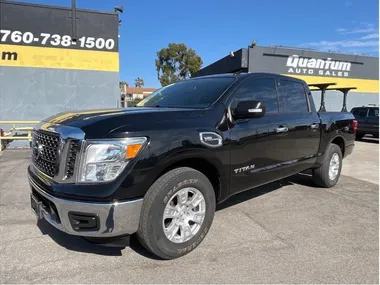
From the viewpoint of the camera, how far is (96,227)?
8.52ft

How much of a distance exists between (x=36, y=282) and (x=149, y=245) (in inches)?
38.9

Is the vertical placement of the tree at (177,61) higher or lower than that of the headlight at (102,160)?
higher

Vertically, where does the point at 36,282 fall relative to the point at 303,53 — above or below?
below

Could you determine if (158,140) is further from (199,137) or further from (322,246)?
(322,246)

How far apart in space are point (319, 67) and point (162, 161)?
2145 cm

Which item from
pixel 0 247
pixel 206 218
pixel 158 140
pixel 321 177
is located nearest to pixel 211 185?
pixel 206 218

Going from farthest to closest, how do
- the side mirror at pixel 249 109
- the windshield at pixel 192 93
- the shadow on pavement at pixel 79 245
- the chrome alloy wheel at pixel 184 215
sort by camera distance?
1. the windshield at pixel 192 93
2. the side mirror at pixel 249 109
3. the shadow on pavement at pixel 79 245
4. the chrome alloy wheel at pixel 184 215

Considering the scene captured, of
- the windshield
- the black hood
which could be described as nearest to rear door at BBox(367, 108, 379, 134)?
the windshield

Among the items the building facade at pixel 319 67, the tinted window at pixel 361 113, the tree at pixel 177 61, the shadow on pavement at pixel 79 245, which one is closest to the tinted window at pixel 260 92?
the shadow on pavement at pixel 79 245

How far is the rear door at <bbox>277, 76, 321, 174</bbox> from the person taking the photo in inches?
177

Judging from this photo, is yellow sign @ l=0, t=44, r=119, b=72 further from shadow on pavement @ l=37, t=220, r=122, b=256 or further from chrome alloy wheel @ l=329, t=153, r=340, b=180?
shadow on pavement @ l=37, t=220, r=122, b=256

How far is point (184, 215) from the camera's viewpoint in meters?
3.11

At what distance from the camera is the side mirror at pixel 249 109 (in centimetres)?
337

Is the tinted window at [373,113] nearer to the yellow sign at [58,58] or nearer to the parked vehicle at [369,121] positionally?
the parked vehicle at [369,121]
